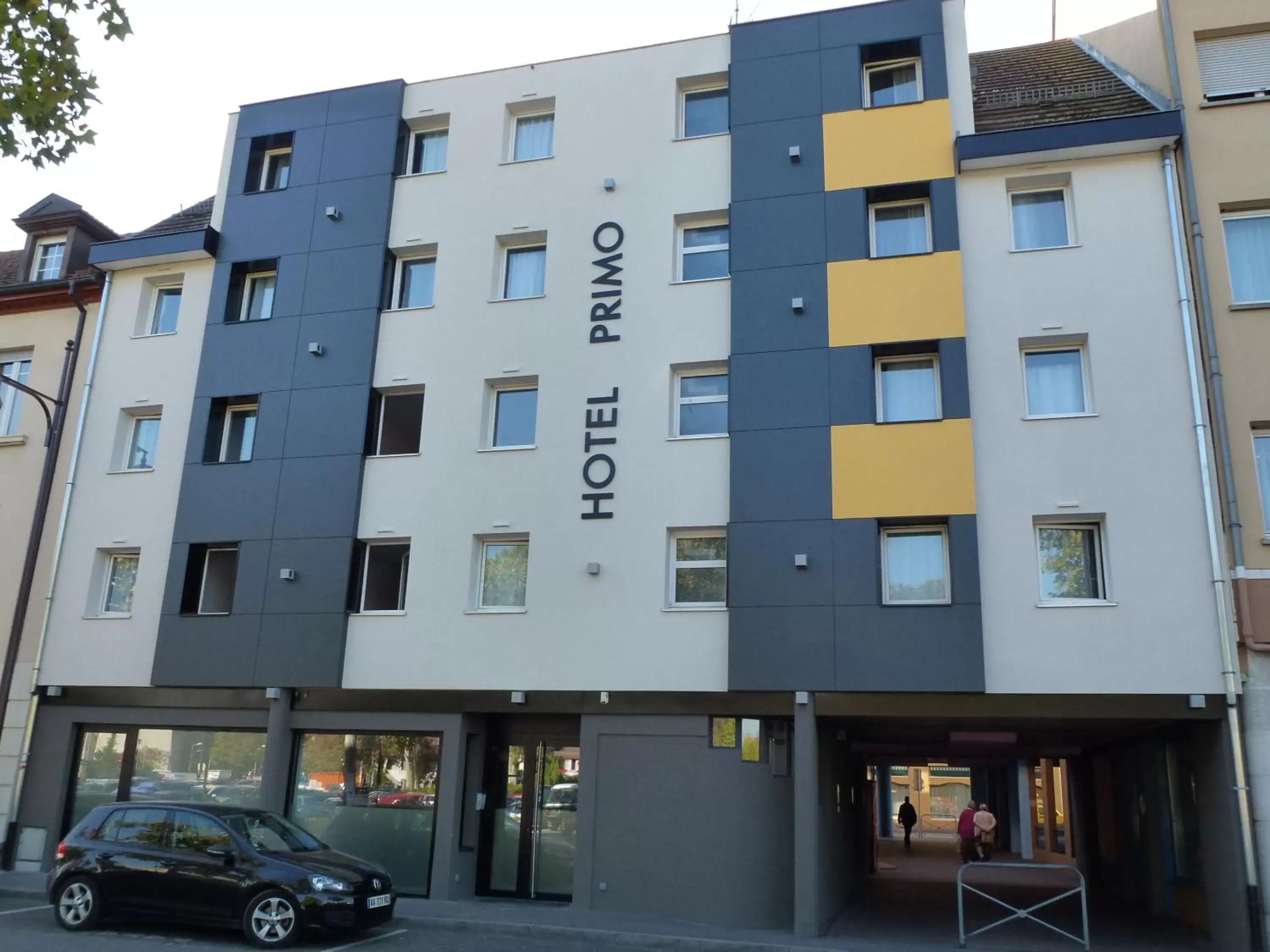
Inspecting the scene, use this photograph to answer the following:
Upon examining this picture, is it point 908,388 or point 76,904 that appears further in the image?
point 908,388

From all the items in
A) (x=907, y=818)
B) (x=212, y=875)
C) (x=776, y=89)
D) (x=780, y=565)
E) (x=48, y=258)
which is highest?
(x=776, y=89)

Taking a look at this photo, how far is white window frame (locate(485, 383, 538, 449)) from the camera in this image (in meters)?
17.6

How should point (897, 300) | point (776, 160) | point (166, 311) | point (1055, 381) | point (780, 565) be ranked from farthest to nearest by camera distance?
point (166, 311) < point (776, 160) < point (897, 300) < point (1055, 381) < point (780, 565)

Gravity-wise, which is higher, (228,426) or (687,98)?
(687,98)

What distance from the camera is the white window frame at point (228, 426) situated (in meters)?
19.0

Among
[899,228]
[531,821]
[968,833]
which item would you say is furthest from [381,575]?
[968,833]

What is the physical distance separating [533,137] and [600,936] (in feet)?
42.9

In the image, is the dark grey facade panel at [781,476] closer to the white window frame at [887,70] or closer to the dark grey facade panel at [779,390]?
the dark grey facade panel at [779,390]

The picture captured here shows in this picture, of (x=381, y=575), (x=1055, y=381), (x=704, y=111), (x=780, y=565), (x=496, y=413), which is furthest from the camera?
(x=704, y=111)

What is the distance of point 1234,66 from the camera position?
1600 cm

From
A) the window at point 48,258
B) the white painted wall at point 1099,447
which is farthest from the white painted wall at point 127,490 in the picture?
the white painted wall at point 1099,447

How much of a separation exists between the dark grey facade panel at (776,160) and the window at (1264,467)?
707cm

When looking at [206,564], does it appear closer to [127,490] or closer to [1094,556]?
[127,490]

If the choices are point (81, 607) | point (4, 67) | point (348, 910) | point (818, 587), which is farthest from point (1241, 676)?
point (81, 607)
